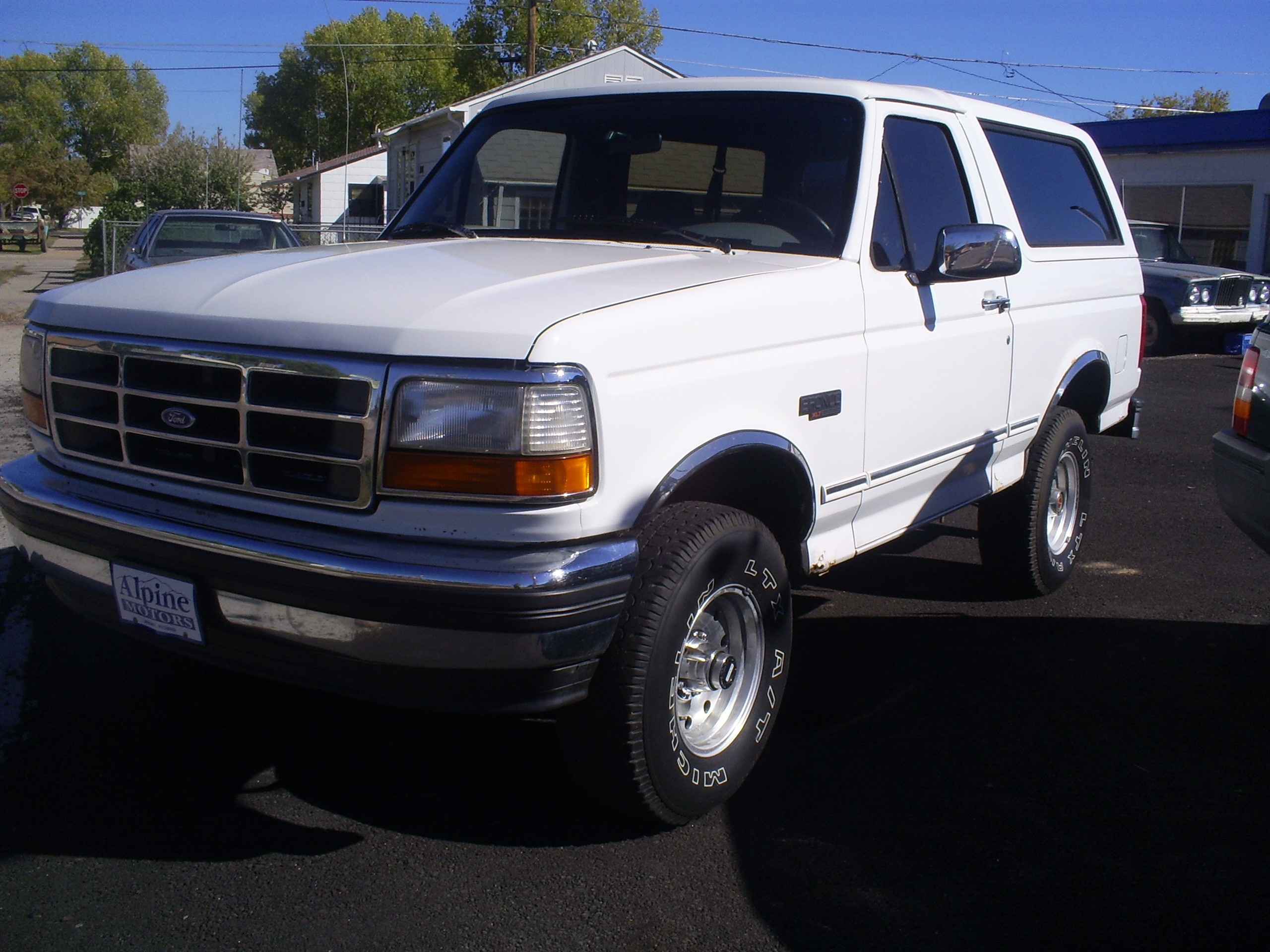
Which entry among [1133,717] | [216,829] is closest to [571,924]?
[216,829]

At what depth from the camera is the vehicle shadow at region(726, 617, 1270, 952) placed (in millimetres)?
2684

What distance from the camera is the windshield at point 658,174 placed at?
12.1 ft

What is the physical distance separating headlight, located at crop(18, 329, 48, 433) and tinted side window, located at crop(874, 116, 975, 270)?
8.37 ft

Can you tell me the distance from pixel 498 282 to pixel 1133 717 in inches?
106

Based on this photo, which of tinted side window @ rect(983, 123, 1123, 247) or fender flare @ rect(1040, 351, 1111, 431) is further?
fender flare @ rect(1040, 351, 1111, 431)

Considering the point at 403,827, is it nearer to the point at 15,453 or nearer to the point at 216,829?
the point at 216,829

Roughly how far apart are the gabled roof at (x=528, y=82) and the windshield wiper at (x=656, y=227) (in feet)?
68.9

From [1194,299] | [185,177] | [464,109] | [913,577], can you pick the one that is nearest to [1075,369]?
[913,577]

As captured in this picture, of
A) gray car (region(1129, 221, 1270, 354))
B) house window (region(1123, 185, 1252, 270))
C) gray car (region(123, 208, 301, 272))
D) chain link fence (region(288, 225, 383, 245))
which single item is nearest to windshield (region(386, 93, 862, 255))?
gray car (region(123, 208, 301, 272))

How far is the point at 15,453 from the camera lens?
22.9ft

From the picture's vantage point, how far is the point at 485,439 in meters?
2.42

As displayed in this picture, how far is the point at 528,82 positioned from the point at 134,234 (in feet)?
36.2

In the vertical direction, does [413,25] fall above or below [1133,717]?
above

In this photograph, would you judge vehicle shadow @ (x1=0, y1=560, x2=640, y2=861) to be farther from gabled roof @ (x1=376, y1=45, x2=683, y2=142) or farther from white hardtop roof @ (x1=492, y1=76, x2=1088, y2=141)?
gabled roof @ (x1=376, y1=45, x2=683, y2=142)
